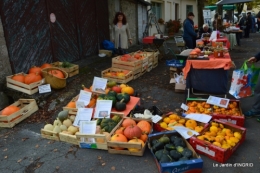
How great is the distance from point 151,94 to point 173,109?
1.06 meters

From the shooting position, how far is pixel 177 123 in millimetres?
3789

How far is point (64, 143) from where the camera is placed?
149 inches

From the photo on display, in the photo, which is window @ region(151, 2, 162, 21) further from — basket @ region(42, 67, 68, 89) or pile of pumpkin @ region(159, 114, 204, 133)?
pile of pumpkin @ region(159, 114, 204, 133)

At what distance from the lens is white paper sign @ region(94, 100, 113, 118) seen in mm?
4102

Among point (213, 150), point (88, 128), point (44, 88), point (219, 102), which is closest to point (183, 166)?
point (213, 150)

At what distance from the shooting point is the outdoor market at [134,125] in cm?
316

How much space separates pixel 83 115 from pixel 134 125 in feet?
3.29

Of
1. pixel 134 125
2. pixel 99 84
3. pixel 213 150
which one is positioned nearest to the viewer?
pixel 213 150

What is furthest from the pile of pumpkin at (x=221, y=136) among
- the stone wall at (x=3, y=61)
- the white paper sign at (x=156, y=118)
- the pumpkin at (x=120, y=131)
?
the stone wall at (x=3, y=61)

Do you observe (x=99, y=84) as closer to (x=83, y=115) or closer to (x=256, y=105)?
(x=83, y=115)

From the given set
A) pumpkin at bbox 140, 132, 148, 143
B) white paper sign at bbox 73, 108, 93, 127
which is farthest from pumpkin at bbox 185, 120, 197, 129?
white paper sign at bbox 73, 108, 93, 127

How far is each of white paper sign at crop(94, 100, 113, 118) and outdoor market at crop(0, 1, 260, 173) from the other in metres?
0.02

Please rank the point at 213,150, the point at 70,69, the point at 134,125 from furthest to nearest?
the point at 70,69 < the point at 134,125 < the point at 213,150

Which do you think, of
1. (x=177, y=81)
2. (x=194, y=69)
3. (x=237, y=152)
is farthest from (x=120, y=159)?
(x=177, y=81)
